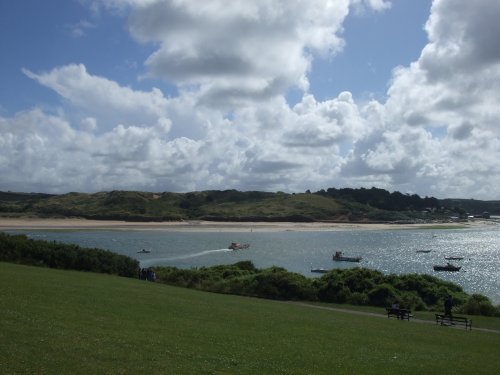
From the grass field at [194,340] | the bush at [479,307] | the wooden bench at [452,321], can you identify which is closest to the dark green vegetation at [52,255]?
the grass field at [194,340]

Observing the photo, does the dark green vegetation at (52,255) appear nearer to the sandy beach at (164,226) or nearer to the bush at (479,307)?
the bush at (479,307)

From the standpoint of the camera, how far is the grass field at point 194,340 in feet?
38.6

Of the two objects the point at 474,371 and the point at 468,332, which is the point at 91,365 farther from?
the point at 468,332

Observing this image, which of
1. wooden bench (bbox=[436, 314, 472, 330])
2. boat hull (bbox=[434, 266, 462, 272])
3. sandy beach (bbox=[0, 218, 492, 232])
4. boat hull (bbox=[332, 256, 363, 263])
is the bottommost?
boat hull (bbox=[434, 266, 462, 272])

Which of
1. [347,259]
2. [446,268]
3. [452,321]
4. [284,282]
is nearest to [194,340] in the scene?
[452,321]

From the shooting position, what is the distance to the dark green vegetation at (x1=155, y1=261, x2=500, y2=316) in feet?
125

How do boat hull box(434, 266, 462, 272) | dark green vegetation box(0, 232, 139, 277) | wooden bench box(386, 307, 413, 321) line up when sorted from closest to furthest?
wooden bench box(386, 307, 413, 321) → dark green vegetation box(0, 232, 139, 277) → boat hull box(434, 266, 462, 272)

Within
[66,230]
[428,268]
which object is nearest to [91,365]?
[428,268]

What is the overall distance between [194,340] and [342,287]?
2559 cm

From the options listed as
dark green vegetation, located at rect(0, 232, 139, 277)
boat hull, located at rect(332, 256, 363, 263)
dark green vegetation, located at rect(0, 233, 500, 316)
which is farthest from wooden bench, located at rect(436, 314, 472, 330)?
boat hull, located at rect(332, 256, 363, 263)

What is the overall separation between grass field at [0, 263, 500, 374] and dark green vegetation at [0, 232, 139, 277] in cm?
1338

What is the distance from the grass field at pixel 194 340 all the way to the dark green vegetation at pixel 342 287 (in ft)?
42.7

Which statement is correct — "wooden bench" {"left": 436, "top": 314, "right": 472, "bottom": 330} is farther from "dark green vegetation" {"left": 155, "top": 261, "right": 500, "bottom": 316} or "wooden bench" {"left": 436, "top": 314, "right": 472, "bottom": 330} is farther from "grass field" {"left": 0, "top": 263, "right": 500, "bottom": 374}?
"dark green vegetation" {"left": 155, "top": 261, "right": 500, "bottom": 316}

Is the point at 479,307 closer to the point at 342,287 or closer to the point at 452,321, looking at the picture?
the point at 452,321
